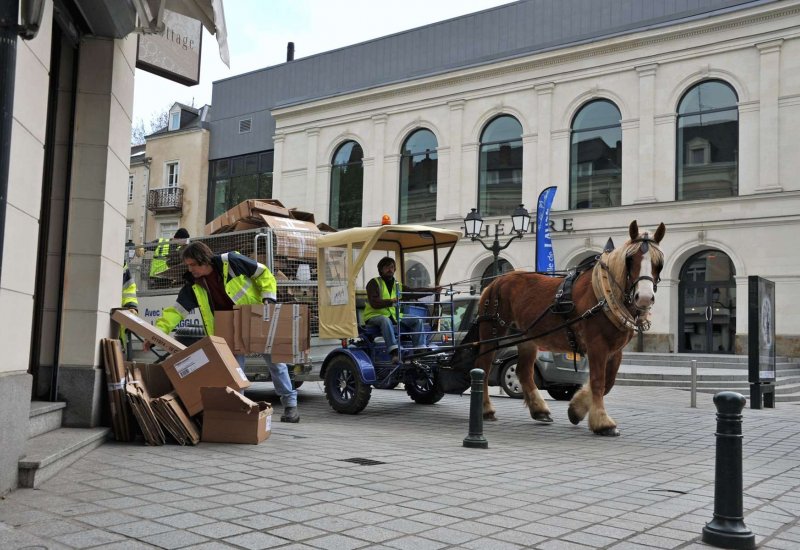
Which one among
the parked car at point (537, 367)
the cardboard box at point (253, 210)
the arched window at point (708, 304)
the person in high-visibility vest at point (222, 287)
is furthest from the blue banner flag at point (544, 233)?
the person in high-visibility vest at point (222, 287)

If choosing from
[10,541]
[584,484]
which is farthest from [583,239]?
[10,541]

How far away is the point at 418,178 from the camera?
3189 centimetres

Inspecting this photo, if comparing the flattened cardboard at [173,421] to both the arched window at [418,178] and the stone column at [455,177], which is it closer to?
the stone column at [455,177]

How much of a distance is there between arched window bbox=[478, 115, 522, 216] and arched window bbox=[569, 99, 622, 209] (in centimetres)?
228

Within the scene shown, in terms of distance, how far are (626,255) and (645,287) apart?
1.74 feet

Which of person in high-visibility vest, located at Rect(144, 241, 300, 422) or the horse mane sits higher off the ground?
the horse mane

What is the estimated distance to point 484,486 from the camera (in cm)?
544

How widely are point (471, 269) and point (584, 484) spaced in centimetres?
2402

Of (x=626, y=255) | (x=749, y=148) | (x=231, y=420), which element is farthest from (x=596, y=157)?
(x=231, y=420)

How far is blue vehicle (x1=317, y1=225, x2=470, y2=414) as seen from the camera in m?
9.87

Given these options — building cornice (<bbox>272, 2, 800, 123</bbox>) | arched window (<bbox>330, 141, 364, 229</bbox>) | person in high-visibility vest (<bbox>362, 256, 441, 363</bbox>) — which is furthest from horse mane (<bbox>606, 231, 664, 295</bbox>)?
arched window (<bbox>330, 141, 364, 229</bbox>)

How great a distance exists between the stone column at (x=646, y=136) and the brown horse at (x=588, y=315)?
17848 millimetres

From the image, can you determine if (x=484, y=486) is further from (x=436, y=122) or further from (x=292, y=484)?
(x=436, y=122)

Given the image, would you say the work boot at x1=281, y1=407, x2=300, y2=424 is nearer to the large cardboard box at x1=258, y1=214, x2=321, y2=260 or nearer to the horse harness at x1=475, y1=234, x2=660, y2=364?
the horse harness at x1=475, y1=234, x2=660, y2=364
